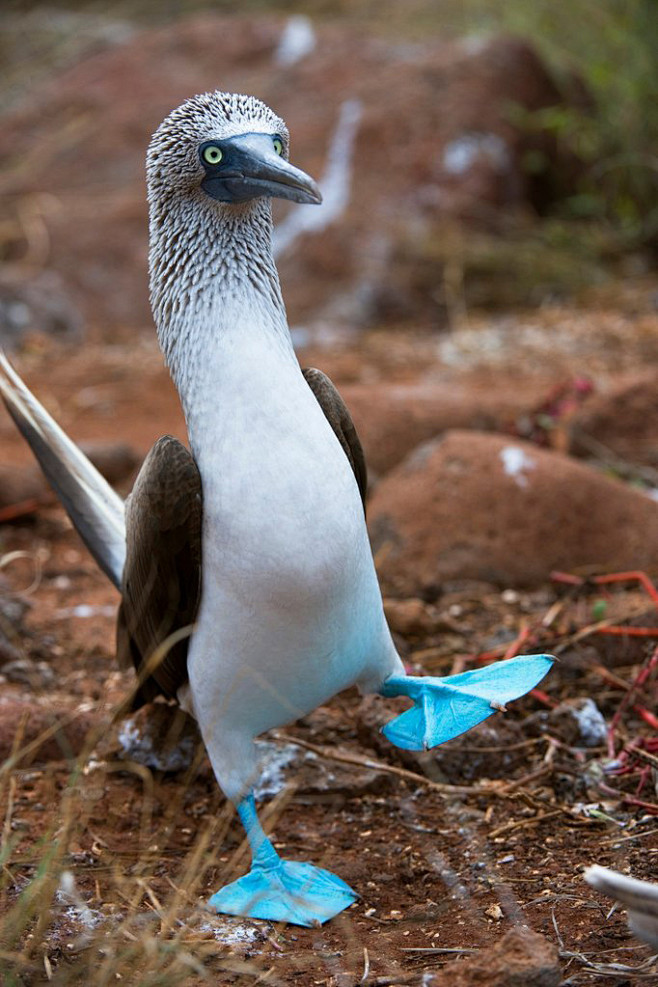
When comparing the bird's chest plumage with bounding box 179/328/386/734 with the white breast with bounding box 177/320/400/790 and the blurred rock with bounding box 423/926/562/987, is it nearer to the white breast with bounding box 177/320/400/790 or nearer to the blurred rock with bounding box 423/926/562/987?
the white breast with bounding box 177/320/400/790

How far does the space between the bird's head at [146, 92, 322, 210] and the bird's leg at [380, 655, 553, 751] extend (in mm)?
1111

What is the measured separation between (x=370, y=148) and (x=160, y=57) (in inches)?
97.2

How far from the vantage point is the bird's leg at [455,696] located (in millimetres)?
2689

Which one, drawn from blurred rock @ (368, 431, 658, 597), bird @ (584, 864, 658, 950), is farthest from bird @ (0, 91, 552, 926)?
blurred rock @ (368, 431, 658, 597)

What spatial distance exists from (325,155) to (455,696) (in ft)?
22.2

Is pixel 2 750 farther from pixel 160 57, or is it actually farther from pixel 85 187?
pixel 160 57

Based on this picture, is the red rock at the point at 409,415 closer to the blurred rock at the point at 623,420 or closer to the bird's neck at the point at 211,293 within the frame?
the blurred rock at the point at 623,420

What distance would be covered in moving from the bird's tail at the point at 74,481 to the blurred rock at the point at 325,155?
5005 millimetres

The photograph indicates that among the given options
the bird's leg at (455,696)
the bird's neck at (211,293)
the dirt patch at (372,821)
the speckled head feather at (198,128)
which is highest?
the speckled head feather at (198,128)

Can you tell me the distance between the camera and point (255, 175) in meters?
2.60

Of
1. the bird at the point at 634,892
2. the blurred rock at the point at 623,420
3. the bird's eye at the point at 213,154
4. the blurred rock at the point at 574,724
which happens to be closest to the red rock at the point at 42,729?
the blurred rock at the point at 574,724

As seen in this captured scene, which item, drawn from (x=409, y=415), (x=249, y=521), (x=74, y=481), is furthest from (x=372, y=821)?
(x=409, y=415)

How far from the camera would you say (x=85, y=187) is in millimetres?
9594

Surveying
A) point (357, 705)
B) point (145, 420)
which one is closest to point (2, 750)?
point (357, 705)
